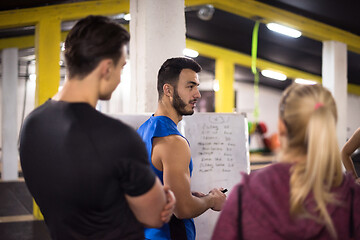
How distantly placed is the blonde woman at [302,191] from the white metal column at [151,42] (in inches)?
73.7

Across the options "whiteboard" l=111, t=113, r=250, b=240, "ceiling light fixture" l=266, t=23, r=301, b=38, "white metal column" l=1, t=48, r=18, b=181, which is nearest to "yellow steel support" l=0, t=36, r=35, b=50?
"white metal column" l=1, t=48, r=18, b=181

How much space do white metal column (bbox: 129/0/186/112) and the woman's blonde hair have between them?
1874 mm

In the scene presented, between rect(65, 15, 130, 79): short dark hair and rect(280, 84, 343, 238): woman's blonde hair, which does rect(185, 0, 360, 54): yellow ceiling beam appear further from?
rect(280, 84, 343, 238): woman's blonde hair

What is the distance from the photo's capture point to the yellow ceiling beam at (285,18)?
Result: 5.03 metres

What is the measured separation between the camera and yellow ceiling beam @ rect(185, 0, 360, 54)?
503cm

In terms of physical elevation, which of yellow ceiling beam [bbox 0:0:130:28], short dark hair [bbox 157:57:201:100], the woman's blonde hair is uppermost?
yellow ceiling beam [bbox 0:0:130:28]

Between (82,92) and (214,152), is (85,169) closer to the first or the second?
(82,92)

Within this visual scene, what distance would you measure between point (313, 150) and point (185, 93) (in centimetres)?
100

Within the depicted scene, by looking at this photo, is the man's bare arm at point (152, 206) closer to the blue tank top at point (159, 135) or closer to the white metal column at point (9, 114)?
the blue tank top at point (159, 135)

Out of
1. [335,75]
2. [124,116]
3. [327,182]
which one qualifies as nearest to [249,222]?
[327,182]

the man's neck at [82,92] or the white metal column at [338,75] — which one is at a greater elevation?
the white metal column at [338,75]

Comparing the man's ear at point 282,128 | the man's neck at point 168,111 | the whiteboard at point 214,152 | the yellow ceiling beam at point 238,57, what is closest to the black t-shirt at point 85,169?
the man's ear at point 282,128

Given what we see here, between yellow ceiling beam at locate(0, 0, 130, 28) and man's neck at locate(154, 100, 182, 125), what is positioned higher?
yellow ceiling beam at locate(0, 0, 130, 28)

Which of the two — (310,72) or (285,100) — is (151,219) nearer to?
(285,100)
